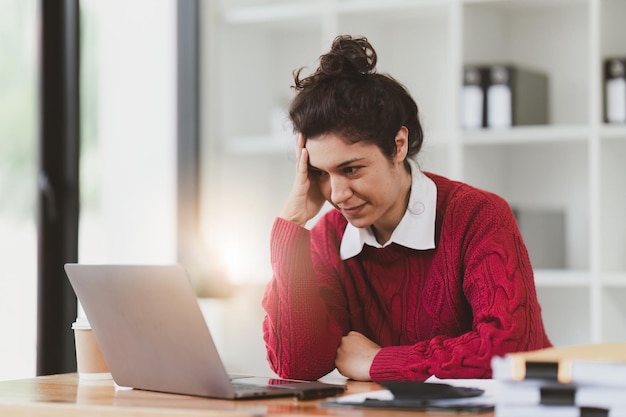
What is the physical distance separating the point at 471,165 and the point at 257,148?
2.79 ft

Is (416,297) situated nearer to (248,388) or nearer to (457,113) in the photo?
(248,388)

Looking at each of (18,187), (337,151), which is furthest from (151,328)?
(18,187)

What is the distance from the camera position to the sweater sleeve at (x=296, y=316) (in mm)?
2053

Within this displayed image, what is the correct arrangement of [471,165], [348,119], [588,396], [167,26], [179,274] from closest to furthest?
[588,396], [179,274], [348,119], [471,165], [167,26]

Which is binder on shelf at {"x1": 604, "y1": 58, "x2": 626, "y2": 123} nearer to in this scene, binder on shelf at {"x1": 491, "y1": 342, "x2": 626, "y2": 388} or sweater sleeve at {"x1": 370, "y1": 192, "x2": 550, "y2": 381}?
sweater sleeve at {"x1": 370, "y1": 192, "x2": 550, "y2": 381}

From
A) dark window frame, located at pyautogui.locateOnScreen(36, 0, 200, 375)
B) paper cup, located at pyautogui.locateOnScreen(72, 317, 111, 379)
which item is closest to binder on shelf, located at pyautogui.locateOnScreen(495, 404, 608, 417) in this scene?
paper cup, located at pyautogui.locateOnScreen(72, 317, 111, 379)

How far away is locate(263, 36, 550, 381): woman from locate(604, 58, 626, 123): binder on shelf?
55.1 inches

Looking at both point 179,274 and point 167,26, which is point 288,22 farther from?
point 179,274

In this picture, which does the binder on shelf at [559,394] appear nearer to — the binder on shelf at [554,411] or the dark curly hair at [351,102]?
the binder on shelf at [554,411]

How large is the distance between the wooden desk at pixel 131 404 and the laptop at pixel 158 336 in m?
0.02

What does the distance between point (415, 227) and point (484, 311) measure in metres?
0.29

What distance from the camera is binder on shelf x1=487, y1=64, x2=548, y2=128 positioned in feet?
11.6

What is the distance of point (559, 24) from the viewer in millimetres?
3777

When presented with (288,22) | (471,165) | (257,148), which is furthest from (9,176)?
(471,165)
